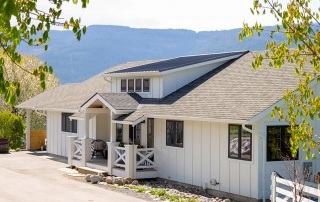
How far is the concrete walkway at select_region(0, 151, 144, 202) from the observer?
16.8m

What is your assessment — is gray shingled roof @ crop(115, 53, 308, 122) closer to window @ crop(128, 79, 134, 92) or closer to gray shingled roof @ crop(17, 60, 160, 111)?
window @ crop(128, 79, 134, 92)

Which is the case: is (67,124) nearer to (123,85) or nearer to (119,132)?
(123,85)

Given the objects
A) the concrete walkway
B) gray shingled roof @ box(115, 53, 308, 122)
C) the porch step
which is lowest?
the concrete walkway

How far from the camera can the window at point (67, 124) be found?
90.8ft

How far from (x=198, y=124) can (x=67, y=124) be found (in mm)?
11482

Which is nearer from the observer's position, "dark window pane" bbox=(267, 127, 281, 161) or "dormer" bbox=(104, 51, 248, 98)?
"dark window pane" bbox=(267, 127, 281, 161)

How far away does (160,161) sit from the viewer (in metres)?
20.5

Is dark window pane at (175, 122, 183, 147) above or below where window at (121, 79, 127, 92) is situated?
below

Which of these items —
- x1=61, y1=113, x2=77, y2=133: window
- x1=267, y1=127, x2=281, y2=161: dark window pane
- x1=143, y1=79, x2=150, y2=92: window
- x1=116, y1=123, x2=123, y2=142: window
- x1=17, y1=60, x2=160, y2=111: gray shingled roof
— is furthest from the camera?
x1=17, y1=60, x2=160, y2=111: gray shingled roof

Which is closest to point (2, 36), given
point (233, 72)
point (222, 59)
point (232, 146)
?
point (232, 146)

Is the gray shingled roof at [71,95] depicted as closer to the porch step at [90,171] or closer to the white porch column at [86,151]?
the white porch column at [86,151]

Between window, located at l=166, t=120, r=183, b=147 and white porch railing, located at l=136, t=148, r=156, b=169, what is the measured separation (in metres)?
1.01

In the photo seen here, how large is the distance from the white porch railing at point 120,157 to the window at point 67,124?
6521 mm

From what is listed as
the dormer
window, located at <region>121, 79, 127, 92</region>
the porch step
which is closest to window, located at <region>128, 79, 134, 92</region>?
the dormer
